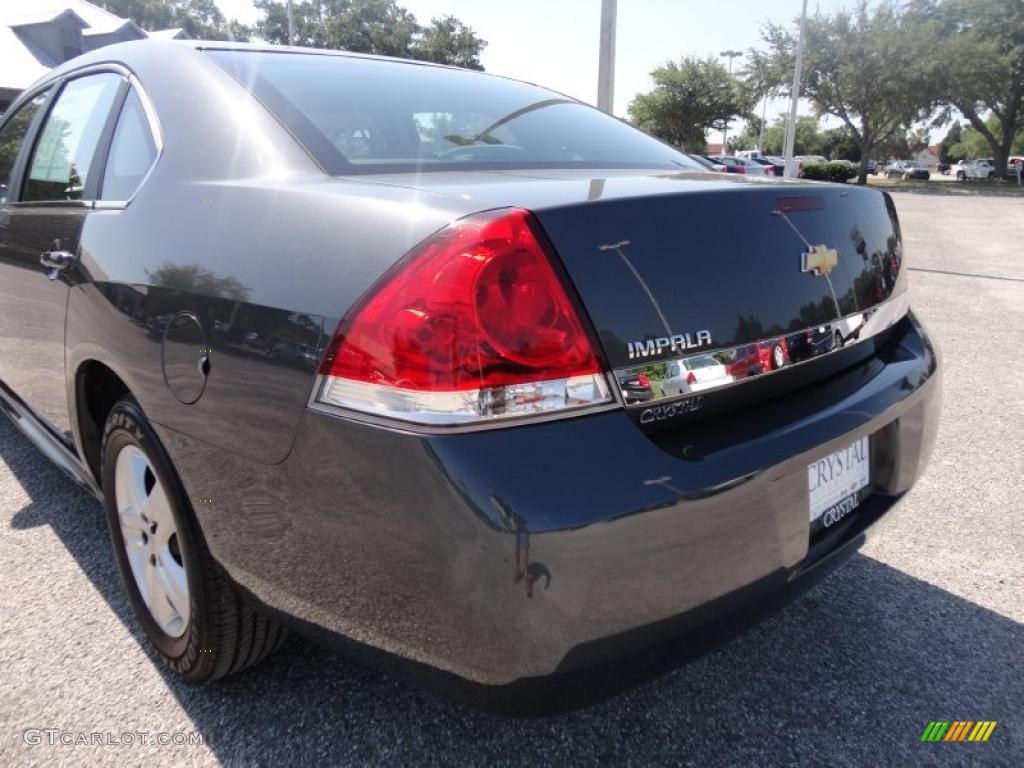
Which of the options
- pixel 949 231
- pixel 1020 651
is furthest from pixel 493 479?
pixel 949 231

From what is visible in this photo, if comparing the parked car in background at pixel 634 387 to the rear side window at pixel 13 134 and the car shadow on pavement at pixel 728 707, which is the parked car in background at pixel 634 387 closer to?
the car shadow on pavement at pixel 728 707

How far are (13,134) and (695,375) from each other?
3.05 m

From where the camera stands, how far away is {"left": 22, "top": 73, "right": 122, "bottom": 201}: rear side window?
7.45ft

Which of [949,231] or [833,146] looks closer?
[949,231]

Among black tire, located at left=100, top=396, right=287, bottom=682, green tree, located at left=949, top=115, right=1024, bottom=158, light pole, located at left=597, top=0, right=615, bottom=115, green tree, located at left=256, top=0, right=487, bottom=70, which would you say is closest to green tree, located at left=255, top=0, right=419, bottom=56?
green tree, located at left=256, top=0, right=487, bottom=70

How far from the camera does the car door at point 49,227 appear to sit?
7.12 feet

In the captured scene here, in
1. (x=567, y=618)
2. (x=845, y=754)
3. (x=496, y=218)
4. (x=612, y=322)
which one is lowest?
(x=845, y=754)

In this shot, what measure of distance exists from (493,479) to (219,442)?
649 millimetres

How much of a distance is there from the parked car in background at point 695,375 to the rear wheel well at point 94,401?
1.45m

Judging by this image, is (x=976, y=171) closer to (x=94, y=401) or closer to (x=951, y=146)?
(x=951, y=146)

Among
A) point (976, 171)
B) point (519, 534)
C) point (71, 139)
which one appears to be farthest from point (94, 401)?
point (976, 171)

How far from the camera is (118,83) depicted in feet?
7.22

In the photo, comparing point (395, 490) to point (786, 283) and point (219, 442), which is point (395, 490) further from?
point (786, 283)

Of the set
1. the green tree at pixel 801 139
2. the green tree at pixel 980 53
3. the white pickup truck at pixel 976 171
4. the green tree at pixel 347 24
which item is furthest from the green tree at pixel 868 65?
the green tree at pixel 801 139
